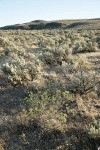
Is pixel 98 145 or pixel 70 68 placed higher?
pixel 70 68

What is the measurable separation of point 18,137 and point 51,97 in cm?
253

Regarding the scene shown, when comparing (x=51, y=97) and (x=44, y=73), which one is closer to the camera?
(x=51, y=97)

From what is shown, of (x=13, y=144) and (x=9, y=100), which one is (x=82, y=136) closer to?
(x=13, y=144)

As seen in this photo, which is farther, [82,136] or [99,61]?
[99,61]

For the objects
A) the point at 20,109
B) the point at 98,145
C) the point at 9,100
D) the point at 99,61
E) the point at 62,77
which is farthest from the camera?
the point at 99,61

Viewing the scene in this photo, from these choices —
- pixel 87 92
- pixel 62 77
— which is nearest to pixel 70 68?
pixel 62 77

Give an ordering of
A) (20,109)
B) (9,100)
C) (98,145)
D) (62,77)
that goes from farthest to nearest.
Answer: (62,77) < (9,100) < (20,109) < (98,145)

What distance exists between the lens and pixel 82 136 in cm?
786

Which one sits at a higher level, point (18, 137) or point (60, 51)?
point (60, 51)

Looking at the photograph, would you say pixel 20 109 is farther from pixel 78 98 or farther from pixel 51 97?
pixel 78 98

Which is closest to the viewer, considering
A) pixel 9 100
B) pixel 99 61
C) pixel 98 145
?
pixel 98 145

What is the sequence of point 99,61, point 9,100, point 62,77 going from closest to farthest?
point 9,100 < point 62,77 < point 99,61

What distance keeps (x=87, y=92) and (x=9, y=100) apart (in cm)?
307

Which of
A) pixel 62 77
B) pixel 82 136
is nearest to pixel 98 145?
pixel 82 136
